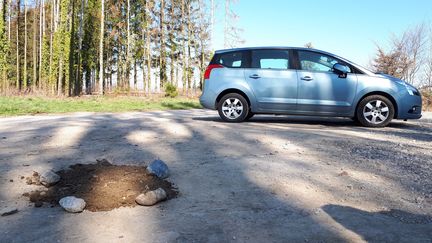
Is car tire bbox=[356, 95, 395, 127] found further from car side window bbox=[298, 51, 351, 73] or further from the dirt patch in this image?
the dirt patch

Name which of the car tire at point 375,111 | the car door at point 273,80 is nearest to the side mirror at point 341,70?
the car tire at point 375,111

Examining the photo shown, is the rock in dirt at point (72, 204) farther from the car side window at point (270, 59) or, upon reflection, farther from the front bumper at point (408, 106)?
the front bumper at point (408, 106)

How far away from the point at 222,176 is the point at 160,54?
3462 centimetres

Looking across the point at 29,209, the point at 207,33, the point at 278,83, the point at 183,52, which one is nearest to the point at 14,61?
the point at 183,52

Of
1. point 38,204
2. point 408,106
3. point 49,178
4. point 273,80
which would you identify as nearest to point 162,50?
point 273,80

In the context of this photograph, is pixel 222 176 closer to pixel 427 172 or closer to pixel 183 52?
pixel 427 172

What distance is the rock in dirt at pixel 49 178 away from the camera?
3918mm

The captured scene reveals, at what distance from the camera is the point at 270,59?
862cm

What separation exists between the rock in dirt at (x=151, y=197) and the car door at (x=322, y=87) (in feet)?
17.8

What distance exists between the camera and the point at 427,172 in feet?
14.6

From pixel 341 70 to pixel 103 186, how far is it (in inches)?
235

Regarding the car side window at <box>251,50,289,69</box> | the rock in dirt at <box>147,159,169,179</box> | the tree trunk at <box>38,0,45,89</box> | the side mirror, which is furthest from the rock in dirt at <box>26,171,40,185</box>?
the tree trunk at <box>38,0,45,89</box>

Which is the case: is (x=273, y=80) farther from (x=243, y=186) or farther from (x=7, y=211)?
(x=7, y=211)

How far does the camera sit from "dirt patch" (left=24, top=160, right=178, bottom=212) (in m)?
3.53
